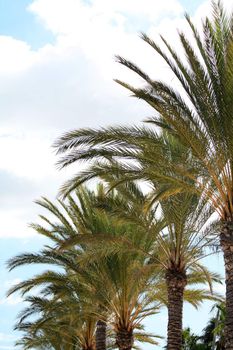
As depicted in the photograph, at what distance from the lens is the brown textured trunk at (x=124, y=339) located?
73.1 ft

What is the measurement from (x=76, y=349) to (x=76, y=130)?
2297cm

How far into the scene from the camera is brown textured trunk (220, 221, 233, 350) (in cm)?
1323

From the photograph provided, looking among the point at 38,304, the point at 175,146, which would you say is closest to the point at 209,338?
the point at 38,304

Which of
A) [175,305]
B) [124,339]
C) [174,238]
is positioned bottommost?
[124,339]

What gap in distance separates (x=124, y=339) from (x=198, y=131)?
11372 mm

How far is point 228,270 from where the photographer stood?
1357 cm

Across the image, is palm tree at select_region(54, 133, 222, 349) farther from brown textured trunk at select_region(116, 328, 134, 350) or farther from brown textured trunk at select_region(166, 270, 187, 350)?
brown textured trunk at select_region(116, 328, 134, 350)

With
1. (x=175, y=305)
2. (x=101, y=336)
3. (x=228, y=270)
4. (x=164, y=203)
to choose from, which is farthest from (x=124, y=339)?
(x=228, y=270)

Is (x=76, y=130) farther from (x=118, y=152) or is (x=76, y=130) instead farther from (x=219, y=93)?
(x=219, y=93)

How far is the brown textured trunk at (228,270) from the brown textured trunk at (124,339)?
949 cm

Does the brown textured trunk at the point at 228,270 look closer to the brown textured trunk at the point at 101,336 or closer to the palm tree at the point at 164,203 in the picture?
the palm tree at the point at 164,203

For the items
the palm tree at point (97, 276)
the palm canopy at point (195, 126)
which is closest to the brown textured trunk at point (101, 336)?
the palm tree at point (97, 276)

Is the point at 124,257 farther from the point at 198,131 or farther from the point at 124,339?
the point at 198,131

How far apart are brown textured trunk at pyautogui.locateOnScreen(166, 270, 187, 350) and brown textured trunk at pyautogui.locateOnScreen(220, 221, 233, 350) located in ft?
15.2
